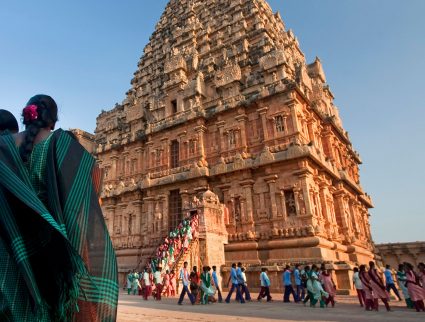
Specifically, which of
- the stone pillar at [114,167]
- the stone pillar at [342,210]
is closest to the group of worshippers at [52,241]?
the stone pillar at [342,210]

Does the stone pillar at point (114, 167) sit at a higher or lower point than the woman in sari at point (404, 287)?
higher

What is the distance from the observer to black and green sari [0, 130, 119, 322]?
1676 millimetres

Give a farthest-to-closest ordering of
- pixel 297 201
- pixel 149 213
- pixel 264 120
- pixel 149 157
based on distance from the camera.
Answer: pixel 149 157, pixel 149 213, pixel 264 120, pixel 297 201

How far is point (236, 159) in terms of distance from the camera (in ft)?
66.3

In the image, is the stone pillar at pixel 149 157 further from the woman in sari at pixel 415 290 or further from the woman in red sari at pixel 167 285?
the woman in sari at pixel 415 290

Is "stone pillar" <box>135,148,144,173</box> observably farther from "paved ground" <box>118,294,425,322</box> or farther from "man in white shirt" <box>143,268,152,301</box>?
"paved ground" <box>118,294,425,322</box>

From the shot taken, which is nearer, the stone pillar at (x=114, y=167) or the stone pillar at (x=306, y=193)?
the stone pillar at (x=306, y=193)

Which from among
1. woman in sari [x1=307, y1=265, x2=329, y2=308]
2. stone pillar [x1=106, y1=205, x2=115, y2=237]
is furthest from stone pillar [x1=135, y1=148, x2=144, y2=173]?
woman in sari [x1=307, y1=265, x2=329, y2=308]

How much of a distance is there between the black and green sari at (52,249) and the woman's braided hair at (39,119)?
0.47ft

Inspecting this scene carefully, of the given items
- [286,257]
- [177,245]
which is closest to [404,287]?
[286,257]

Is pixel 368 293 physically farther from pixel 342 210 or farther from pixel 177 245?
pixel 342 210

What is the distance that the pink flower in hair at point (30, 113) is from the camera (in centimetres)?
217

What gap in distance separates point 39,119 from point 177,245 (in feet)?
48.6

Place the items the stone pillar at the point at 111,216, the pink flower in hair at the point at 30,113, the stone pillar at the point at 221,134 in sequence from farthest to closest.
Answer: the stone pillar at the point at 111,216 < the stone pillar at the point at 221,134 < the pink flower in hair at the point at 30,113
